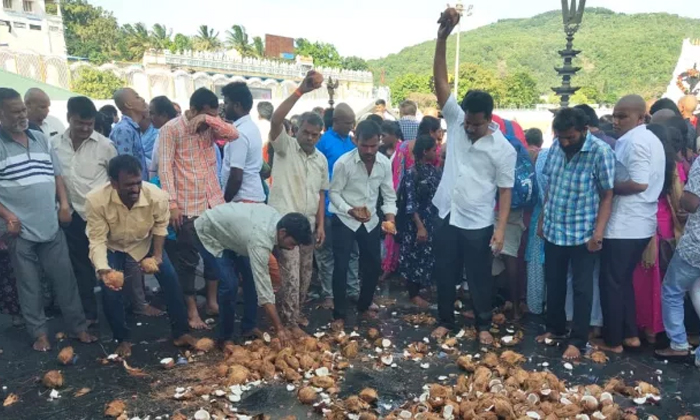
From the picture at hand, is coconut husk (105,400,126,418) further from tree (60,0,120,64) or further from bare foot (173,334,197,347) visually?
tree (60,0,120,64)

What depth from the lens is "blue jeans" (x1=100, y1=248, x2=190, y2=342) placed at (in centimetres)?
421

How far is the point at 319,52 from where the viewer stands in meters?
70.8

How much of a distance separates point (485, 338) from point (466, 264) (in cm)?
67

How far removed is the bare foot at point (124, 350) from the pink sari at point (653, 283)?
4.27m

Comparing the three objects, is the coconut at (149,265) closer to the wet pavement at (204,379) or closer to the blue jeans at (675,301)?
the wet pavement at (204,379)

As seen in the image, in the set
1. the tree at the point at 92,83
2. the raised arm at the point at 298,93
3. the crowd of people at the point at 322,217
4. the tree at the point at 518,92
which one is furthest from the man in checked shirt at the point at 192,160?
the tree at the point at 518,92

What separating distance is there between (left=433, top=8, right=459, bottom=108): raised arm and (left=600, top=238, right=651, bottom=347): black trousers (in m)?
1.76

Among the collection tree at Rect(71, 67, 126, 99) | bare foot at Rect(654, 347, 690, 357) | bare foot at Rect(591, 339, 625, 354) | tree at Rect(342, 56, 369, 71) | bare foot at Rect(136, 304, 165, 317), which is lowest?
bare foot at Rect(591, 339, 625, 354)

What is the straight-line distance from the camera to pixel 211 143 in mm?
4703

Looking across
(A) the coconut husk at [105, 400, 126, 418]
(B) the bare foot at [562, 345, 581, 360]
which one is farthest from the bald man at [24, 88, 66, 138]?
(B) the bare foot at [562, 345, 581, 360]

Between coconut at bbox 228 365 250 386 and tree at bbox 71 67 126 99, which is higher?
tree at bbox 71 67 126 99

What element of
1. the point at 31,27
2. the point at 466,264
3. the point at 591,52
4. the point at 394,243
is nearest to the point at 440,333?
the point at 466,264

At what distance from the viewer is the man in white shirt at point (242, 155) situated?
15.4 ft

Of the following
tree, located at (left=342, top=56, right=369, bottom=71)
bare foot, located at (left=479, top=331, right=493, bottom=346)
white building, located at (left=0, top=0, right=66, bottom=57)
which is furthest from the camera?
tree, located at (left=342, top=56, right=369, bottom=71)
